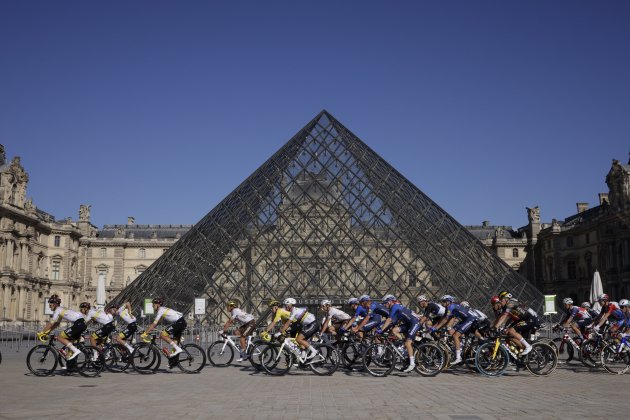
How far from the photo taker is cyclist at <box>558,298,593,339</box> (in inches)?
562

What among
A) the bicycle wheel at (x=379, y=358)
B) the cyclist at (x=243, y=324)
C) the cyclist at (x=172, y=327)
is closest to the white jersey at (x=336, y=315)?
the bicycle wheel at (x=379, y=358)

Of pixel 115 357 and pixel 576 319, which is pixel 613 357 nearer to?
pixel 576 319

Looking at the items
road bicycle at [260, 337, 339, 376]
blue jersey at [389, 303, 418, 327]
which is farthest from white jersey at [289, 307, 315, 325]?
blue jersey at [389, 303, 418, 327]

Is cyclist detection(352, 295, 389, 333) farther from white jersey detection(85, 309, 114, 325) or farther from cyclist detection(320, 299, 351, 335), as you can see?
white jersey detection(85, 309, 114, 325)

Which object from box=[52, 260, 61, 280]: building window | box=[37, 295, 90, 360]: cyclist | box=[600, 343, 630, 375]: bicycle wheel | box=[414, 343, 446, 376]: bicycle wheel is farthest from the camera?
box=[52, 260, 61, 280]: building window

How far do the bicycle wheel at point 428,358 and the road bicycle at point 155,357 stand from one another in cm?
385

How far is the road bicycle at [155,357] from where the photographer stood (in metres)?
12.7

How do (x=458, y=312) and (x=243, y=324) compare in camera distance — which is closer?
(x=458, y=312)

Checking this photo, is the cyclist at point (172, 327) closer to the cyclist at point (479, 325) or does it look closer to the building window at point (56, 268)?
the cyclist at point (479, 325)

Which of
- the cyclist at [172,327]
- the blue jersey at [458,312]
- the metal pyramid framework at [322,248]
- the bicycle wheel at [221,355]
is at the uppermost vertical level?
the metal pyramid framework at [322,248]

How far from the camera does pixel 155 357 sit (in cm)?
1294

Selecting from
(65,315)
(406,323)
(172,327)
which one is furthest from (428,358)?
(65,315)

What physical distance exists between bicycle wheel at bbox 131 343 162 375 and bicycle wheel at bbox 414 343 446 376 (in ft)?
15.3

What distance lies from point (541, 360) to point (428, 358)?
1948 millimetres
